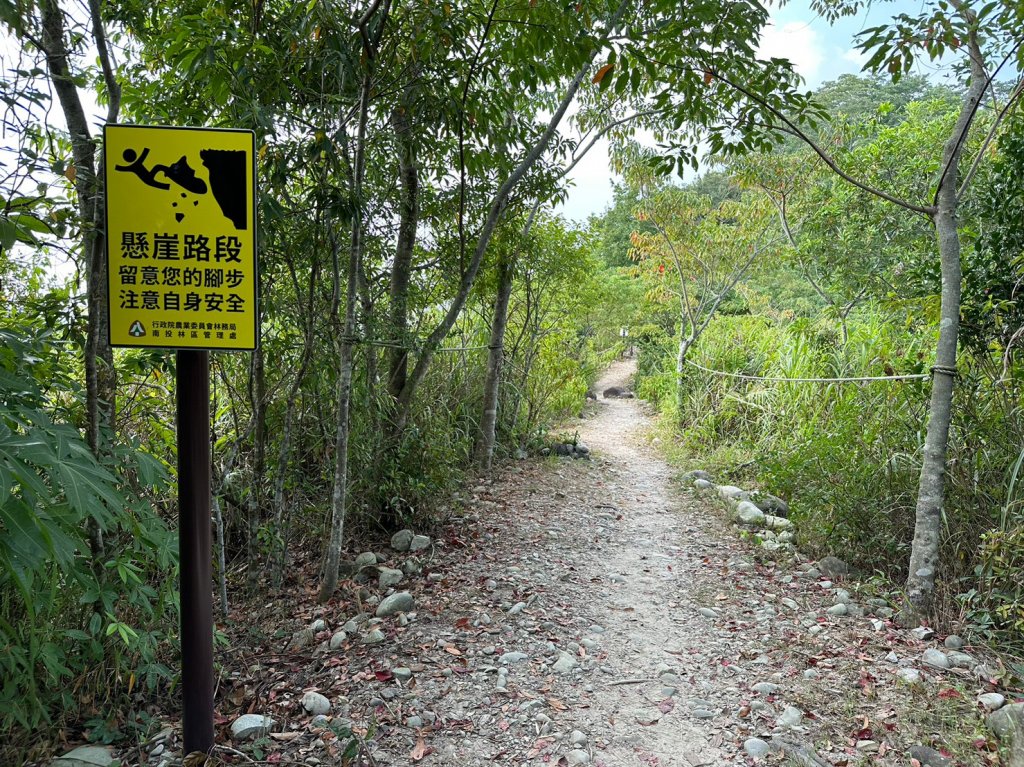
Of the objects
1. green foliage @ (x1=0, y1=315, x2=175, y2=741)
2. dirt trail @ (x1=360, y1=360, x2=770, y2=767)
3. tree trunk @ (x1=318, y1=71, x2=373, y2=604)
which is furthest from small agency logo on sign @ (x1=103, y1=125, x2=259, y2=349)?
dirt trail @ (x1=360, y1=360, x2=770, y2=767)

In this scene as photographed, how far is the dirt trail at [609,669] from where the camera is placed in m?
2.35

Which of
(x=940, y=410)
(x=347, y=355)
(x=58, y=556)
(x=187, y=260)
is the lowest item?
(x=58, y=556)

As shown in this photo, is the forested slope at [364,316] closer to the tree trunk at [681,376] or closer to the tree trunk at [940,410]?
the tree trunk at [940,410]

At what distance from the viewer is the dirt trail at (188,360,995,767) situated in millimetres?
2354

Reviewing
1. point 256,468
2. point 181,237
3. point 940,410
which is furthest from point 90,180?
point 940,410

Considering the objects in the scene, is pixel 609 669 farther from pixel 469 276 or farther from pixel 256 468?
pixel 469 276

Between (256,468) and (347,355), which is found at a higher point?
(347,355)

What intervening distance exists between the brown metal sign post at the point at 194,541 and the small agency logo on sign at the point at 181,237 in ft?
0.45

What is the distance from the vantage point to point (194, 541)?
6.39ft

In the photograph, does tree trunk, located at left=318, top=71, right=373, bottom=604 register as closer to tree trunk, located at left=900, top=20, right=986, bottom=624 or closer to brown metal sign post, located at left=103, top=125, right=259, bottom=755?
brown metal sign post, located at left=103, top=125, right=259, bottom=755

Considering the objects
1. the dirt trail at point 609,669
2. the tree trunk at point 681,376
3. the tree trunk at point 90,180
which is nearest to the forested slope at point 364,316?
the tree trunk at point 90,180

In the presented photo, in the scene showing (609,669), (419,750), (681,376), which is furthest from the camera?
(681,376)

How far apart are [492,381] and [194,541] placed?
183 inches

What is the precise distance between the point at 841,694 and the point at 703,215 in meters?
9.51
